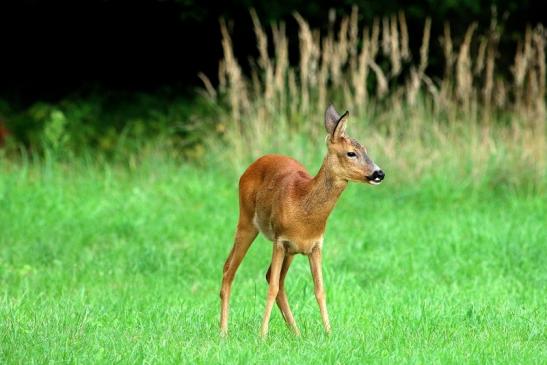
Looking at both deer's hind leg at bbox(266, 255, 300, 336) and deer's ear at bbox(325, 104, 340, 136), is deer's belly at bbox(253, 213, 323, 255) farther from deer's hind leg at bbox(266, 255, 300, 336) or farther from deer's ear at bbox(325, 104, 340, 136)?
deer's ear at bbox(325, 104, 340, 136)

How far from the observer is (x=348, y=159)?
5953 mm

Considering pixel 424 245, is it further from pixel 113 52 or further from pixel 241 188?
pixel 113 52

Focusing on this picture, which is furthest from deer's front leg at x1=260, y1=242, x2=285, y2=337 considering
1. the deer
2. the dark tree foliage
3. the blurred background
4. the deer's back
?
the dark tree foliage

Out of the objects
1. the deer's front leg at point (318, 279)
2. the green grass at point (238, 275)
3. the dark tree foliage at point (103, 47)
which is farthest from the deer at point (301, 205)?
the dark tree foliage at point (103, 47)

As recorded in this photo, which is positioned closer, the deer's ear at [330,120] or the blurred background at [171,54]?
the deer's ear at [330,120]

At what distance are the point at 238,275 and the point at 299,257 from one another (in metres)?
0.57

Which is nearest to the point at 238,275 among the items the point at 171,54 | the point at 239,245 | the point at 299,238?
the point at 239,245

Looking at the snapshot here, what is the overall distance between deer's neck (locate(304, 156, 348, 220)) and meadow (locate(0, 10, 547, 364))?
2.25ft

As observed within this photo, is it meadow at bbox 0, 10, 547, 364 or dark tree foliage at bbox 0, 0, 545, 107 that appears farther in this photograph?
dark tree foliage at bbox 0, 0, 545, 107

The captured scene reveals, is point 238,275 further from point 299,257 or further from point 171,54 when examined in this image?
point 171,54

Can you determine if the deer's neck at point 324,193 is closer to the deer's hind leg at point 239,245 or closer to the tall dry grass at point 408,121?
the deer's hind leg at point 239,245

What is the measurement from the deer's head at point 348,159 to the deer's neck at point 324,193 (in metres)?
0.03

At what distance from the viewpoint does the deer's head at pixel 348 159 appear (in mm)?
5895

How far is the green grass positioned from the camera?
5.98 m
